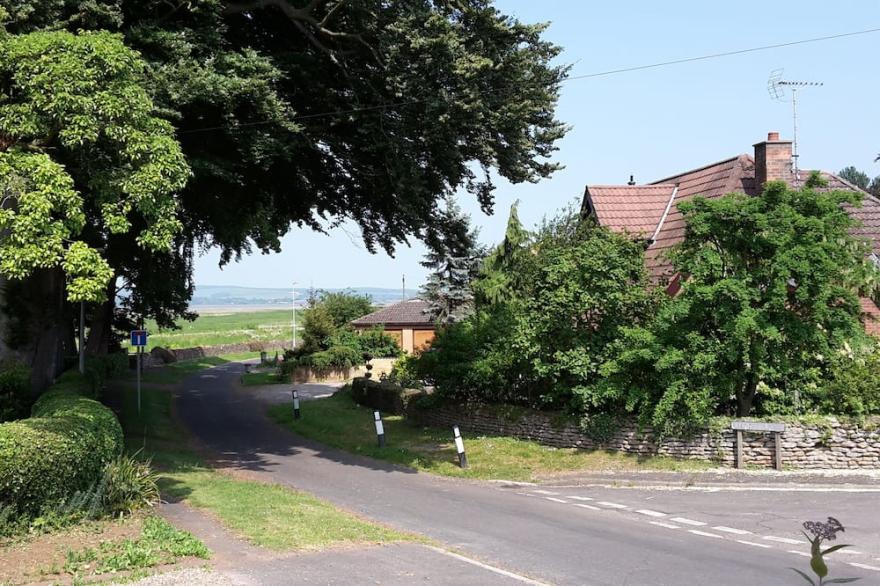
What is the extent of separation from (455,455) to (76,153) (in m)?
10.9

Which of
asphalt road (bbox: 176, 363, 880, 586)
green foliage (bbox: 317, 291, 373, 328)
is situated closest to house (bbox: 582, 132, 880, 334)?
asphalt road (bbox: 176, 363, 880, 586)

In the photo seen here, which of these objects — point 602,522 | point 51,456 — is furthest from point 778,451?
point 51,456

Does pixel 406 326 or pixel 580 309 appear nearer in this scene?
pixel 580 309

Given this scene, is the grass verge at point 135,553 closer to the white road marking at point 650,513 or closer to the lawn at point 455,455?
the white road marking at point 650,513

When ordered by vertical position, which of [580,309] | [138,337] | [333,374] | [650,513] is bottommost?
[333,374]

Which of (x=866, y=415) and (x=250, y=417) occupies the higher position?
(x=866, y=415)

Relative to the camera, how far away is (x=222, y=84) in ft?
49.7

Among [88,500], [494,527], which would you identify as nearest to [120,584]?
[88,500]

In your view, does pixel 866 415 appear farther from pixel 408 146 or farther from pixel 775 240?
pixel 408 146

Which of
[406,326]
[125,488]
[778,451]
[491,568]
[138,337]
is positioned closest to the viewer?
[491,568]

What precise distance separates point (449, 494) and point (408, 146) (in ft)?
24.0

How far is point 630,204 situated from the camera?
94.5 feet

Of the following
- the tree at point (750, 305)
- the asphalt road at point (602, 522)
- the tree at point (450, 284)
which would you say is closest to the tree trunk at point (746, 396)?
the tree at point (750, 305)

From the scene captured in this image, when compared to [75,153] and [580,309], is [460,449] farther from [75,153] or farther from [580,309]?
[75,153]
